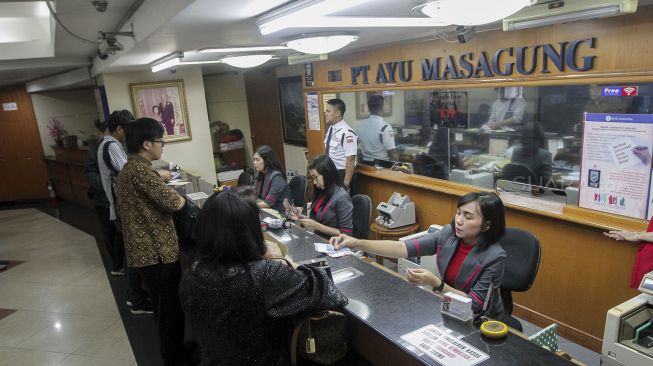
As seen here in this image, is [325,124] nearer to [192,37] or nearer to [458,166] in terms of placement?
[458,166]

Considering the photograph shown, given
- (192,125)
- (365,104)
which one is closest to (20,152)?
(192,125)

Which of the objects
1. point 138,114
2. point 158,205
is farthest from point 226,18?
point 138,114

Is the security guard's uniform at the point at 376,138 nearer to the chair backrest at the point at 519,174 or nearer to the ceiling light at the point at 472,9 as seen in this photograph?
the chair backrest at the point at 519,174

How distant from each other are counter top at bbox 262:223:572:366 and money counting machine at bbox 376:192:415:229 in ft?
6.07

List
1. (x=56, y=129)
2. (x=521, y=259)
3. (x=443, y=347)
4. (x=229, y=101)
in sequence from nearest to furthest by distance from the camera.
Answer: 1. (x=443, y=347)
2. (x=521, y=259)
3. (x=229, y=101)
4. (x=56, y=129)

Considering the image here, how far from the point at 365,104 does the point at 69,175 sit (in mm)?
5934

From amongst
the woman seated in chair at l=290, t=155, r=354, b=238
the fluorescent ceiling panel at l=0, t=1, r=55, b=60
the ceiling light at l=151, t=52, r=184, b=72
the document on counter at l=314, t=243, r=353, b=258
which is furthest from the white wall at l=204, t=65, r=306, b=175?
the document on counter at l=314, t=243, r=353, b=258

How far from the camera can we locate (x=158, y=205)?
2.51 metres

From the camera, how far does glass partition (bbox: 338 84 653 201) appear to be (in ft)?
10.2

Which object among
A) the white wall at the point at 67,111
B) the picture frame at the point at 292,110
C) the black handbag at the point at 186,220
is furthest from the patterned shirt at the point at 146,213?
the white wall at the point at 67,111

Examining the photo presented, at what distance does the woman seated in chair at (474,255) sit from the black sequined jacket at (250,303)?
620mm

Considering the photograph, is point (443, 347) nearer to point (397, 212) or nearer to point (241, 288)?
point (241, 288)

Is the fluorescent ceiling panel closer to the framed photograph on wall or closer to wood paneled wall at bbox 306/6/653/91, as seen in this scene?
the framed photograph on wall

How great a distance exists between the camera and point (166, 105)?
5875 mm
